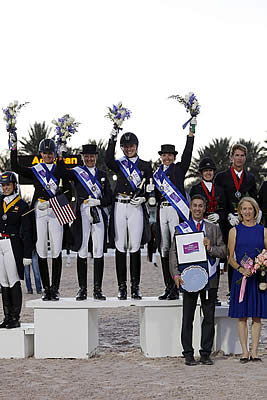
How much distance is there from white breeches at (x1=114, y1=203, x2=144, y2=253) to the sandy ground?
1.22 meters

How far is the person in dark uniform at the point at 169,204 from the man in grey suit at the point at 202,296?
1.66ft

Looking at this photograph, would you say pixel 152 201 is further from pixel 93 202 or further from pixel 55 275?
pixel 55 275

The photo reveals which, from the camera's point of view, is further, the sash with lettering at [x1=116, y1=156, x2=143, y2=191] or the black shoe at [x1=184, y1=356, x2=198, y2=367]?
the sash with lettering at [x1=116, y1=156, x2=143, y2=191]

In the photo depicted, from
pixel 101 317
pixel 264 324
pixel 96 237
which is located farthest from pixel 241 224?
pixel 101 317

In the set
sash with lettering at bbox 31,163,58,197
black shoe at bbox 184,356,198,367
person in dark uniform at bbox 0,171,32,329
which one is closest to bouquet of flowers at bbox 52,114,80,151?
sash with lettering at bbox 31,163,58,197

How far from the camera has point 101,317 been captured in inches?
405

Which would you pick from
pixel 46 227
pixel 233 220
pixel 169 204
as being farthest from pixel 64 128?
pixel 233 220

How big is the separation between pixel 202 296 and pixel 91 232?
1.47 metres

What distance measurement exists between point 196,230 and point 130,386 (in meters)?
1.72

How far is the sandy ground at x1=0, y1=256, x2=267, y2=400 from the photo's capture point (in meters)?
5.58

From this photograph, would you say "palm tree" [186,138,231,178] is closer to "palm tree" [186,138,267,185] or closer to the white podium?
"palm tree" [186,138,267,185]

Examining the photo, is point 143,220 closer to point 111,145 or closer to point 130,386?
point 111,145

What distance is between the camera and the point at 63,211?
7129 mm

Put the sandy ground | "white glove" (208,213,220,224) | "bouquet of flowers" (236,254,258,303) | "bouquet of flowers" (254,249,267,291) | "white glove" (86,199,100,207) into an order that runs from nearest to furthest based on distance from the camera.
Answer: the sandy ground → "bouquet of flowers" (254,249,267,291) → "bouquet of flowers" (236,254,258,303) → "white glove" (208,213,220,224) → "white glove" (86,199,100,207)
